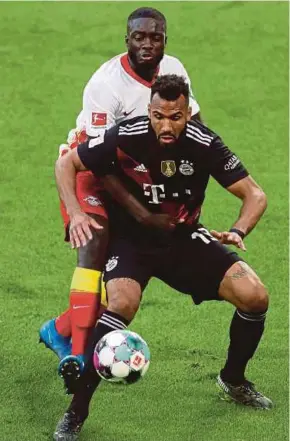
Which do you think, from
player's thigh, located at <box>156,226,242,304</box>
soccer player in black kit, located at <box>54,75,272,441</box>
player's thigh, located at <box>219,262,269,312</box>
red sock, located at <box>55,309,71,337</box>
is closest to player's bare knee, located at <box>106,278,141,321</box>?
soccer player in black kit, located at <box>54,75,272,441</box>

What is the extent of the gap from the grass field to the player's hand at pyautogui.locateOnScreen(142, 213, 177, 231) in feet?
3.61

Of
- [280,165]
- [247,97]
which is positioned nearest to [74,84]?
[247,97]

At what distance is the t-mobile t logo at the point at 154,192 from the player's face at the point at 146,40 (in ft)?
3.39

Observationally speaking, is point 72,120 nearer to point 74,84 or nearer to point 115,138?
point 74,84

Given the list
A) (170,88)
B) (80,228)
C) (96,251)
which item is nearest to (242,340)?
(96,251)

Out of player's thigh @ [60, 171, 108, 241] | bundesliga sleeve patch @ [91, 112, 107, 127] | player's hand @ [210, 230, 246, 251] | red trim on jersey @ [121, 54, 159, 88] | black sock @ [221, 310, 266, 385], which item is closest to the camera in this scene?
player's hand @ [210, 230, 246, 251]

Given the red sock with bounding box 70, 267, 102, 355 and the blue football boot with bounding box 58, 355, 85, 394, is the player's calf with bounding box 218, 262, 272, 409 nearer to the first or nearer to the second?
the red sock with bounding box 70, 267, 102, 355

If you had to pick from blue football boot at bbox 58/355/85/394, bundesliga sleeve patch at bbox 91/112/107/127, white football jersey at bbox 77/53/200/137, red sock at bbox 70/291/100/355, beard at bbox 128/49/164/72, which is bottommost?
blue football boot at bbox 58/355/85/394

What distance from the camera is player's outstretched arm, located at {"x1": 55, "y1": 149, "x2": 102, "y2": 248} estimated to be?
277 inches

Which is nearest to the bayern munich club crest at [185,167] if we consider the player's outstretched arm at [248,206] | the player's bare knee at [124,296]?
the player's outstretched arm at [248,206]

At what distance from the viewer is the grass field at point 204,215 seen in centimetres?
748

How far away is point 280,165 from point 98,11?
14.4ft

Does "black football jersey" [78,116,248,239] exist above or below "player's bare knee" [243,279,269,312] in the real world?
above

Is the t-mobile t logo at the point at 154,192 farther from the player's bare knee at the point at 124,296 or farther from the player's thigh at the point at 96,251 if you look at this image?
the player's bare knee at the point at 124,296
